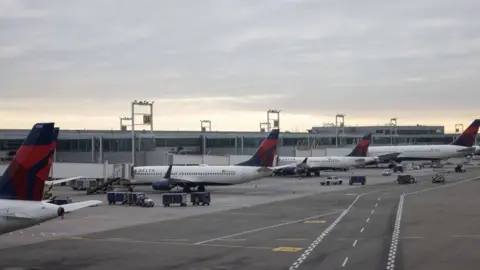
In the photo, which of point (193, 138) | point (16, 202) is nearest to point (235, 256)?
point (16, 202)

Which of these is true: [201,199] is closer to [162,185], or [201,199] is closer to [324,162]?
[162,185]

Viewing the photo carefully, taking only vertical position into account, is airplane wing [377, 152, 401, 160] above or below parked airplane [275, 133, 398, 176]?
above

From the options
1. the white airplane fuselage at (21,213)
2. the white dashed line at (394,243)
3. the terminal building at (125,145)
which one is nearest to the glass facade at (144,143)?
the terminal building at (125,145)

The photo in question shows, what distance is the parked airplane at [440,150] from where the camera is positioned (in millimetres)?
144438

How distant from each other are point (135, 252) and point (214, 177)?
45.3 metres

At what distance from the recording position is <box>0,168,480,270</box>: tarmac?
27.0 m

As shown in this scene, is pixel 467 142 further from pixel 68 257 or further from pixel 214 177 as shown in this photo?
pixel 68 257

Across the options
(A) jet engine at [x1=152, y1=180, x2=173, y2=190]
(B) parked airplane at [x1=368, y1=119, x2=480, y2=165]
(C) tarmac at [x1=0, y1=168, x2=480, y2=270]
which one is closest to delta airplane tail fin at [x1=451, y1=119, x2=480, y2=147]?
(B) parked airplane at [x1=368, y1=119, x2=480, y2=165]

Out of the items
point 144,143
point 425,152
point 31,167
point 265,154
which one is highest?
point 144,143

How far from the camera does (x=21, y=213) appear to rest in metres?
25.4

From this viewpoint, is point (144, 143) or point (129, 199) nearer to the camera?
point (129, 199)

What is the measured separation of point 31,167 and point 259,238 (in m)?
14.7

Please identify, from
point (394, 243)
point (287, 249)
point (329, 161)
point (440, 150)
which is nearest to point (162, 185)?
point (287, 249)

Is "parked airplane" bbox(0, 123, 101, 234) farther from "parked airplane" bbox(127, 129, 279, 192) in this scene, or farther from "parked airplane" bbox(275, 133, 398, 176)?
"parked airplane" bbox(275, 133, 398, 176)
